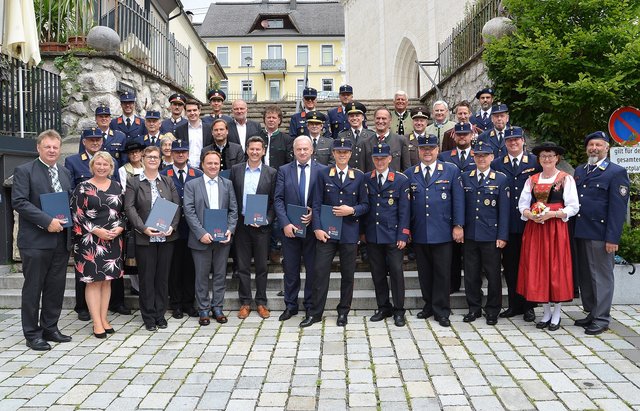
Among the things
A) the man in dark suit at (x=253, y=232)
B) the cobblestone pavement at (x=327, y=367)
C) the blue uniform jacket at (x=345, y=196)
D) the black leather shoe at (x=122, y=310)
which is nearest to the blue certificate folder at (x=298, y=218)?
the blue uniform jacket at (x=345, y=196)

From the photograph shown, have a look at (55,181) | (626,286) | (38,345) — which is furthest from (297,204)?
(626,286)

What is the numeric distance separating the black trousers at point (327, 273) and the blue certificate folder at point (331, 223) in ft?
0.50

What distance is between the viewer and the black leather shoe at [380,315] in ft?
21.7

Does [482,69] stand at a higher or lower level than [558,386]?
higher

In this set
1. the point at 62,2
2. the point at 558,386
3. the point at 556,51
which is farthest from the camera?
the point at 62,2

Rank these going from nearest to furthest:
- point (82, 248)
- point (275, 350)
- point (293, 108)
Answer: point (275, 350) < point (82, 248) < point (293, 108)

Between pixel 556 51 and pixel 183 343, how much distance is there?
19.5 feet

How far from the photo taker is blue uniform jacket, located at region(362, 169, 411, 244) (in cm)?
644

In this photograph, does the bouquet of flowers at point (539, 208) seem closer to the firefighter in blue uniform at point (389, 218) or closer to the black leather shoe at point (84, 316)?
the firefighter in blue uniform at point (389, 218)

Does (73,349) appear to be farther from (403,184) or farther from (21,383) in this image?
(403,184)

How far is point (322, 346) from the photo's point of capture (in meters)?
5.70

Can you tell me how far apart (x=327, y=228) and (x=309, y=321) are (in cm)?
103

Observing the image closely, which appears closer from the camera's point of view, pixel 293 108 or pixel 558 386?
pixel 558 386

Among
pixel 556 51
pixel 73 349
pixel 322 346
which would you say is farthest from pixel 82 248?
pixel 556 51
